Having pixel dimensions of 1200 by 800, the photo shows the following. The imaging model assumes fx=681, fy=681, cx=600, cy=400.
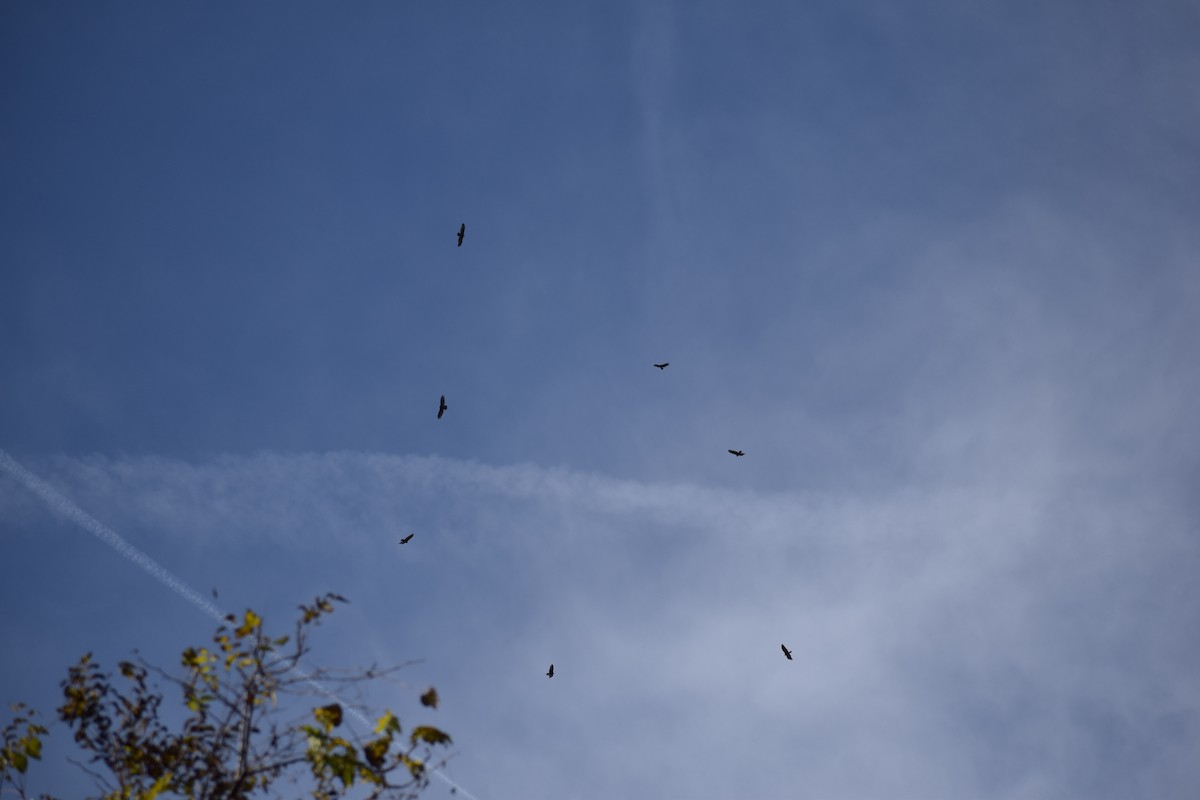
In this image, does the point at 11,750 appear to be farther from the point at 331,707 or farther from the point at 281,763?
the point at 331,707

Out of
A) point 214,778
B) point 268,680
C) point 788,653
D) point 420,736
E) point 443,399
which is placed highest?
point 443,399

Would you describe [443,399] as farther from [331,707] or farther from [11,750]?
[11,750]

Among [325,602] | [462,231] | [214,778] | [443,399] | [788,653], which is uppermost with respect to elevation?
[462,231]

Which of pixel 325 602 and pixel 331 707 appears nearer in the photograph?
pixel 331 707

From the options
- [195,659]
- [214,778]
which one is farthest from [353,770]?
[195,659]

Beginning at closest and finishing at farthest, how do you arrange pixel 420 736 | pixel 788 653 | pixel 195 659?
pixel 420 736 < pixel 195 659 < pixel 788 653

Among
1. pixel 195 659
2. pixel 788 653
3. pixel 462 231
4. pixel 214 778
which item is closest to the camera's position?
pixel 214 778

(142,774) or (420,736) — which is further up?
(142,774)

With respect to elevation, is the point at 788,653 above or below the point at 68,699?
below

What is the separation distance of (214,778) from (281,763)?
101 cm

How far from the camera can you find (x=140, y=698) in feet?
40.0

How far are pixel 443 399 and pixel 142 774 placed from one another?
1013 centimetres

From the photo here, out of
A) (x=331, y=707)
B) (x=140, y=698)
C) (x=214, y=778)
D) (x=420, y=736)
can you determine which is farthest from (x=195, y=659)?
(x=420, y=736)

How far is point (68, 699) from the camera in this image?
39.1 ft
